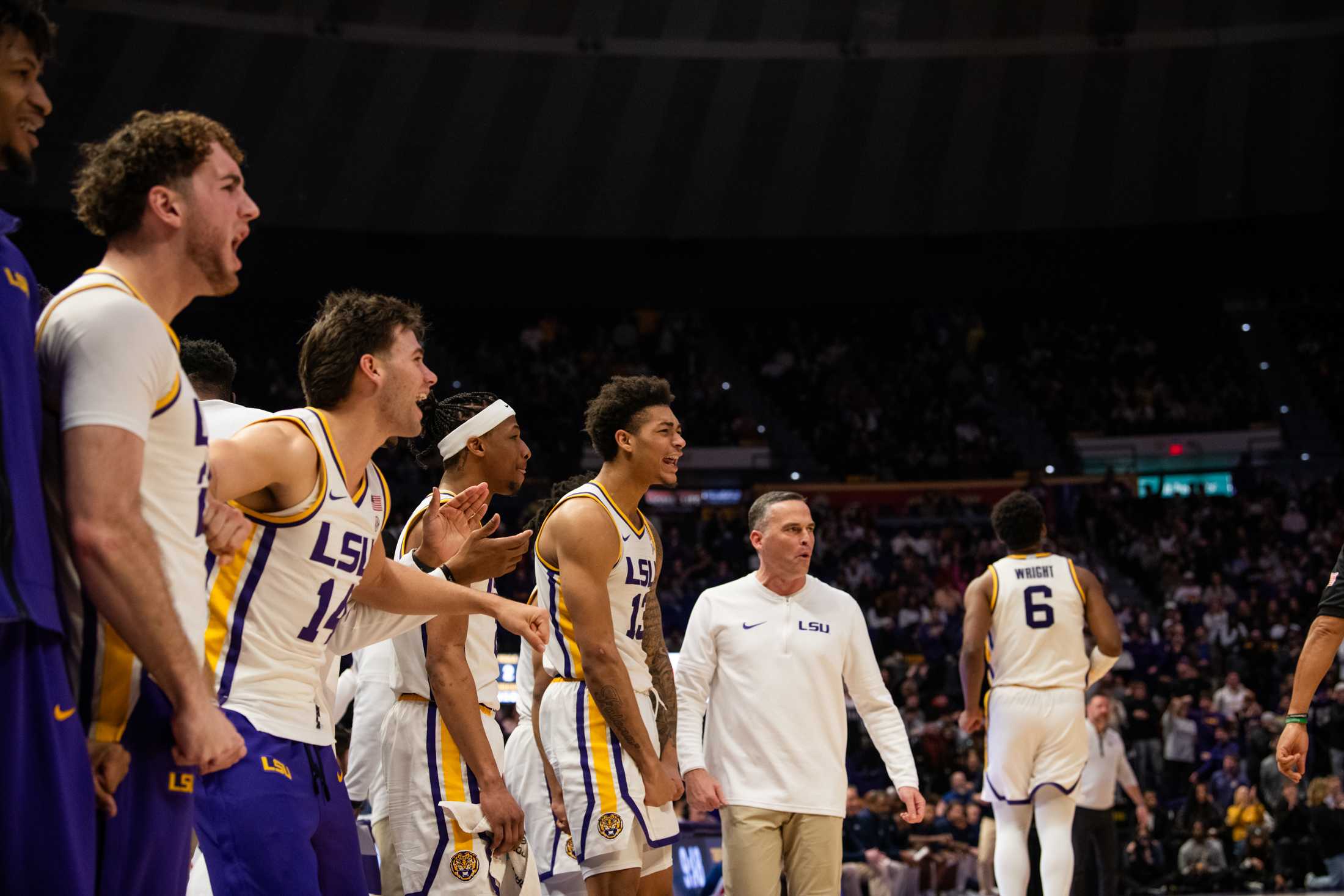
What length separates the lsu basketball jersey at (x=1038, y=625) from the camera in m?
7.38

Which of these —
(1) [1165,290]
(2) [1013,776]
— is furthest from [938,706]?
(1) [1165,290]

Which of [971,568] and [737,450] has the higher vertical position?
[737,450]

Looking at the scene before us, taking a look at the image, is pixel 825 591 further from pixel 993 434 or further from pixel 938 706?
pixel 993 434

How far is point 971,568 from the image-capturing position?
851 inches

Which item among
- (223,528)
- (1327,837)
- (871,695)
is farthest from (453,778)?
(1327,837)

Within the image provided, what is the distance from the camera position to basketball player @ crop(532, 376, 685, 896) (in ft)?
15.5

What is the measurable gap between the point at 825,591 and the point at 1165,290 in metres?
22.6

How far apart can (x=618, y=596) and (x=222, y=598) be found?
2.04 m

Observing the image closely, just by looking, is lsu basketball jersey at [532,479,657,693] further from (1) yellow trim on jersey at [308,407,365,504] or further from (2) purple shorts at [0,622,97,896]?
(2) purple shorts at [0,622,97,896]

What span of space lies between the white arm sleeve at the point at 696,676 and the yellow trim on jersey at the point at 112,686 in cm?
338

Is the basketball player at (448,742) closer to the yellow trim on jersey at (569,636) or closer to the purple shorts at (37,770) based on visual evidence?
the yellow trim on jersey at (569,636)

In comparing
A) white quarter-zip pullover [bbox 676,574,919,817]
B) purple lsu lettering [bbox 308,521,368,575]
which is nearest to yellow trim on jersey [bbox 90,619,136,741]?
purple lsu lettering [bbox 308,521,368,575]

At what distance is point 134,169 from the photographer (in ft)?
8.67

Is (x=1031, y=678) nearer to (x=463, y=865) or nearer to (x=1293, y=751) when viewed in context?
(x=1293, y=751)
